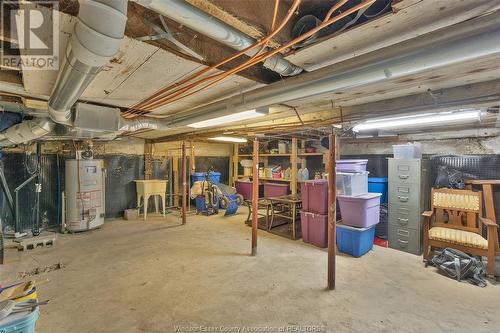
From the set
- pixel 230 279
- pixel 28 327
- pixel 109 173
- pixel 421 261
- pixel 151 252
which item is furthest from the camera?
pixel 109 173

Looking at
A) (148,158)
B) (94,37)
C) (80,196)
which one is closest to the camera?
(94,37)

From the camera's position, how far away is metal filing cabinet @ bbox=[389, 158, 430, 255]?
3475 millimetres

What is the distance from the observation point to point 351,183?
11.8ft

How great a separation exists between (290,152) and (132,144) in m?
4.02

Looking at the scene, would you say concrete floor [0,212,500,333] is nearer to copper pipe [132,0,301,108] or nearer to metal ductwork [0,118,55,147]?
metal ductwork [0,118,55,147]

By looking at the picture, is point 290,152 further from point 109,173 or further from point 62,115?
point 62,115

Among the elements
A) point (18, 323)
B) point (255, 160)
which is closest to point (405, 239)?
point (255, 160)

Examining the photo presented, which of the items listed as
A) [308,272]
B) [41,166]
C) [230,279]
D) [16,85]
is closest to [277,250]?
[308,272]

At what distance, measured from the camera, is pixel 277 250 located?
3.59 metres

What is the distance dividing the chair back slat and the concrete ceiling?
2080mm

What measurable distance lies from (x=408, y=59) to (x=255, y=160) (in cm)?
261

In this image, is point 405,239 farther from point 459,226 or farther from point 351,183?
point 351,183

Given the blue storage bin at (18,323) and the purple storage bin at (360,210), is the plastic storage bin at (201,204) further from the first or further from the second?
the blue storage bin at (18,323)

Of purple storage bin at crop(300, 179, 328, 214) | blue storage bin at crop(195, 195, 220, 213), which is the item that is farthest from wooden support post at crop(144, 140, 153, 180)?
purple storage bin at crop(300, 179, 328, 214)
